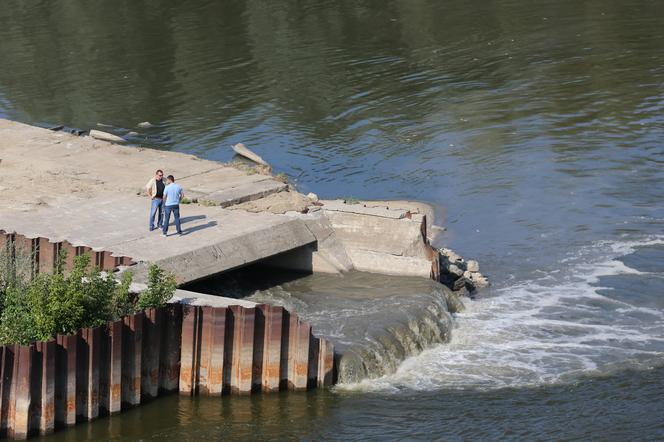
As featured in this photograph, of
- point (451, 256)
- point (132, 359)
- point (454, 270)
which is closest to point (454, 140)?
point (451, 256)

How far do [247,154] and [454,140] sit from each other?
8372mm

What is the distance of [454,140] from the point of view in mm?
47375

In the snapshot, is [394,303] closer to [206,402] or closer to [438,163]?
[206,402]

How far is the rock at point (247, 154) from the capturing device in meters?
45.2

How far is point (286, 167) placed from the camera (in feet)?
149

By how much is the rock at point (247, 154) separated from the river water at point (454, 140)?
823 mm

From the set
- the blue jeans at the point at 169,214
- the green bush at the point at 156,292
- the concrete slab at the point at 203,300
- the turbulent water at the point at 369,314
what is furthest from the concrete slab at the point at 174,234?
the green bush at the point at 156,292

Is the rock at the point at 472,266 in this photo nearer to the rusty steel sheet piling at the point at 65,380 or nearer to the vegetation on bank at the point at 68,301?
the vegetation on bank at the point at 68,301

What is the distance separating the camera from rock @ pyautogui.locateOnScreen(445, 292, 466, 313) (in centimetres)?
3188

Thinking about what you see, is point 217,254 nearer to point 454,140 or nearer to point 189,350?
point 189,350

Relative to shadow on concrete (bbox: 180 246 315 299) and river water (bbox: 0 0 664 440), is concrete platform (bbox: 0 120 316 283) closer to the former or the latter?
shadow on concrete (bbox: 180 246 315 299)

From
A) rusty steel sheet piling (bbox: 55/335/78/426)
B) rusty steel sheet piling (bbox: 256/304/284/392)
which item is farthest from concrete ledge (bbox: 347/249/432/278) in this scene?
rusty steel sheet piling (bbox: 55/335/78/426)

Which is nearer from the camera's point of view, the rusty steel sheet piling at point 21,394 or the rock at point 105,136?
the rusty steel sheet piling at point 21,394

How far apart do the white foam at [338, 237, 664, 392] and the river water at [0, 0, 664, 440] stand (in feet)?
0.23
